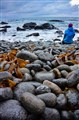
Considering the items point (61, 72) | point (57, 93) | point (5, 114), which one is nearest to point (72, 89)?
point (57, 93)

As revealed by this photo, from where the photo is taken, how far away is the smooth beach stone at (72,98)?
3.87 m

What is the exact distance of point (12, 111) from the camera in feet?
11.5

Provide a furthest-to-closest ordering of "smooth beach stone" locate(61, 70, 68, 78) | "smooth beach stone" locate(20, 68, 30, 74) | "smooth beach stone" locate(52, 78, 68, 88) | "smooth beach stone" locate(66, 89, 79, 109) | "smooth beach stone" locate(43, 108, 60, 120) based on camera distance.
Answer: "smooth beach stone" locate(20, 68, 30, 74)
"smooth beach stone" locate(61, 70, 68, 78)
"smooth beach stone" locate(52, 78, 68, 88)
"smooth beach stone" locate(66, 89, 79, 109)
"smooth beach stone" locate(43, 108, 60, 120)

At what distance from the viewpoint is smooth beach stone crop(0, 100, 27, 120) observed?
11.4 ft

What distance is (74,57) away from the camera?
6402 mm

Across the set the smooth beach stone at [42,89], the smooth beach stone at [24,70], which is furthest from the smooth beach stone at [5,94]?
the smooth beach stone at [24,70]

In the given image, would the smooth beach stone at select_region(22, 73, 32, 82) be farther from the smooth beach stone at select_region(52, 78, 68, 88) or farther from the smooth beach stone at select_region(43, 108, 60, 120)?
the smooth beach stone at select_region(43, 108, 60, 120)

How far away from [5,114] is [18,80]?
3.23ft

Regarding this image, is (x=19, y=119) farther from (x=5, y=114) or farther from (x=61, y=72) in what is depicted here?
(x=61, y=72)

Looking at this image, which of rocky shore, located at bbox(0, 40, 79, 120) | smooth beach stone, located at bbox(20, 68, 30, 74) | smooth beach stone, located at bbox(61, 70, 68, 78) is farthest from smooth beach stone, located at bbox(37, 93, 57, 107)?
smooth beach stone, located at bbox(20, 68, 30, 74)

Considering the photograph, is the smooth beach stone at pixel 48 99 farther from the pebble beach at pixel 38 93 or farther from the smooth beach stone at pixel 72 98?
the smooth beach stone at pixel 72 98

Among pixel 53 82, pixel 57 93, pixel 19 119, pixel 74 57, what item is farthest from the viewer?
pixel 74 57

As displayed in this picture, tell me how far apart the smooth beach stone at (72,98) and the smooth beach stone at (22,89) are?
58 cm

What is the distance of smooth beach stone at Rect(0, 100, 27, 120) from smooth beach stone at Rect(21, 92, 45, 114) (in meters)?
0.09
